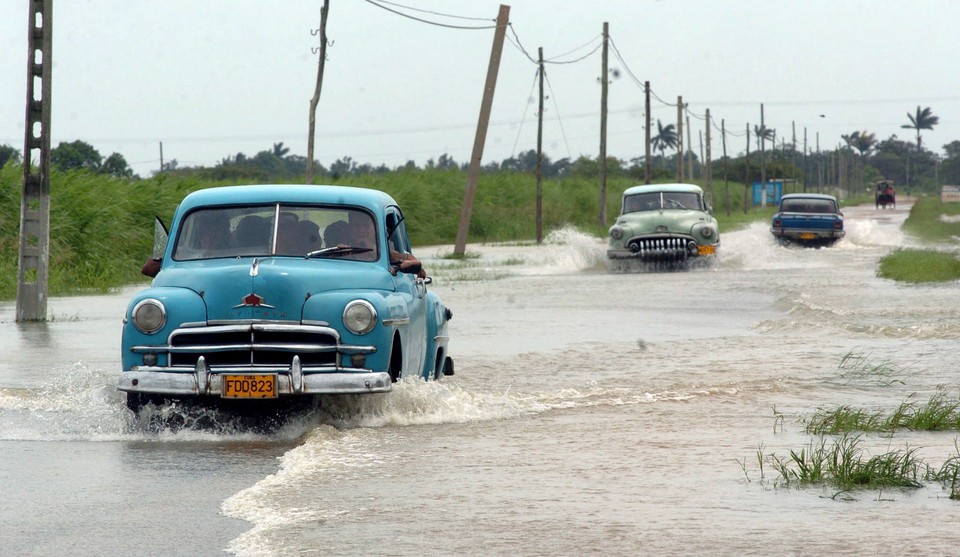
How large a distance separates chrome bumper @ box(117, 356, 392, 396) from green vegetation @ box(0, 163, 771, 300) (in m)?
17.0

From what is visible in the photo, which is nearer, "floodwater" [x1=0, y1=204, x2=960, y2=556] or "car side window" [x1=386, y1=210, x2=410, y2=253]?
"floodwater" [x1=0, y1=204, x2=960, y2=556]

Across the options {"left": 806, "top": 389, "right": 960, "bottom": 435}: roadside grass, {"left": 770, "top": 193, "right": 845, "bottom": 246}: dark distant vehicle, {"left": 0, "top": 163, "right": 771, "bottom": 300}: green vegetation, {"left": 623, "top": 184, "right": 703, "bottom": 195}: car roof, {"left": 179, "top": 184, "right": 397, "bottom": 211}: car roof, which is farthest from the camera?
{"left": 770, "top": 193, "right": 845, "bottom": 246}: dark distant vehicle

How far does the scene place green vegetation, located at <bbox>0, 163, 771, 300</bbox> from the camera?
29.8m

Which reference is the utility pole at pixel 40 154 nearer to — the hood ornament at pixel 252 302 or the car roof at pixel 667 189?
the hood ornament at pixel 252 302

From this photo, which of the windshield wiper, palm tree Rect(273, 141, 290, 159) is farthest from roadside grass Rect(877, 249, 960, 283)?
palm tree Rect(273, 141, 290, 159)

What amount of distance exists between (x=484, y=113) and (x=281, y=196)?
28633mm

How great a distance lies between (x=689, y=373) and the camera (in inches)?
521

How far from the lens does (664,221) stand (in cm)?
3034

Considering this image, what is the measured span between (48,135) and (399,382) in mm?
10860

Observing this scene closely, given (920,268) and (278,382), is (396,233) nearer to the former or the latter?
(278,382)

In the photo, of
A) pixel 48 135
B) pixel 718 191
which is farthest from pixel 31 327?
pixel 718 191

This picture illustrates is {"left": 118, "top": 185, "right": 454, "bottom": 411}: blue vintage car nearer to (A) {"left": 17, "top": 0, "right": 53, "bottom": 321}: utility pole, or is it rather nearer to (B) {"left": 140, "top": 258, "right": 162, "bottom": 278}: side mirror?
(B) {"left": 140, "top": 258, "right": 162, "bottom": 278}: side mirror

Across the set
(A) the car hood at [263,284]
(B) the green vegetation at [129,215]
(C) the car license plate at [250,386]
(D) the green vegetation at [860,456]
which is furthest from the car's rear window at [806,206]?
(C) the car license plate at [250,386]

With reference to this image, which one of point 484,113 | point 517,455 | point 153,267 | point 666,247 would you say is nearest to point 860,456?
point 517,455
